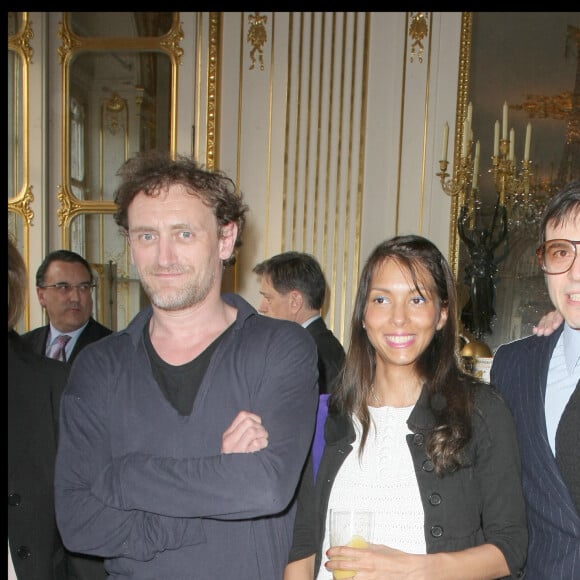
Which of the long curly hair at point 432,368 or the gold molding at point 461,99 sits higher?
the gold molding at point 461,99

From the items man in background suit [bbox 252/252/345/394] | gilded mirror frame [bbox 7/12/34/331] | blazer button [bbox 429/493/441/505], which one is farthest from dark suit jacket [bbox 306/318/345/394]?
gilded mirror frame [bbox 7/12/34/331]

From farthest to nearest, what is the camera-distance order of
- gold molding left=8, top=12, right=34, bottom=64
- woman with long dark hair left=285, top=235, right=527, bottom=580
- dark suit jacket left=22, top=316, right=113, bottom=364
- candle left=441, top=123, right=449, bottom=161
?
gold molding left=8, top=12, right=34, bottom=64 → candle left=441, top=123, right=449, bottom=161 → dark suit jacket left=22, top=316, right=113, bottom=364 → woman with long dark hair left=285, top=235, right=527, bottom=580

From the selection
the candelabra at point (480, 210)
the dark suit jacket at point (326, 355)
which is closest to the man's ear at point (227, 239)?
the dark suit jacket at point (326, 355)

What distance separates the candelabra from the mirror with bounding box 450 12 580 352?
0.7 inches

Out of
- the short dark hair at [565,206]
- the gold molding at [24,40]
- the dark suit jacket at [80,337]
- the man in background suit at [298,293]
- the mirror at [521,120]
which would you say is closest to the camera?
the short dark hair at [565,206]

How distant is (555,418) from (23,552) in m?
1.38

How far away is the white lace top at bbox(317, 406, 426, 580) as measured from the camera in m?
1.47

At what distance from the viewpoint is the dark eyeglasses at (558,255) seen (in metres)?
1.50

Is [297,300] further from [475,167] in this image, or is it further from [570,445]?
[570,445]

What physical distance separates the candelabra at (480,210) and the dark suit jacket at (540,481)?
9.01ft

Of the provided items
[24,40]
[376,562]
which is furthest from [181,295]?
[24,40]

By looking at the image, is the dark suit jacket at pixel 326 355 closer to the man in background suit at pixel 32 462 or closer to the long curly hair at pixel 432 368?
the long curly hair at pixel 432 368

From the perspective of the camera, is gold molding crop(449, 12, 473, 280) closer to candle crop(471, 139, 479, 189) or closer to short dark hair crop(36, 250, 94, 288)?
candle crop(471, 139, 479, 189)

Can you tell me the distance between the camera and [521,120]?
4.71m
